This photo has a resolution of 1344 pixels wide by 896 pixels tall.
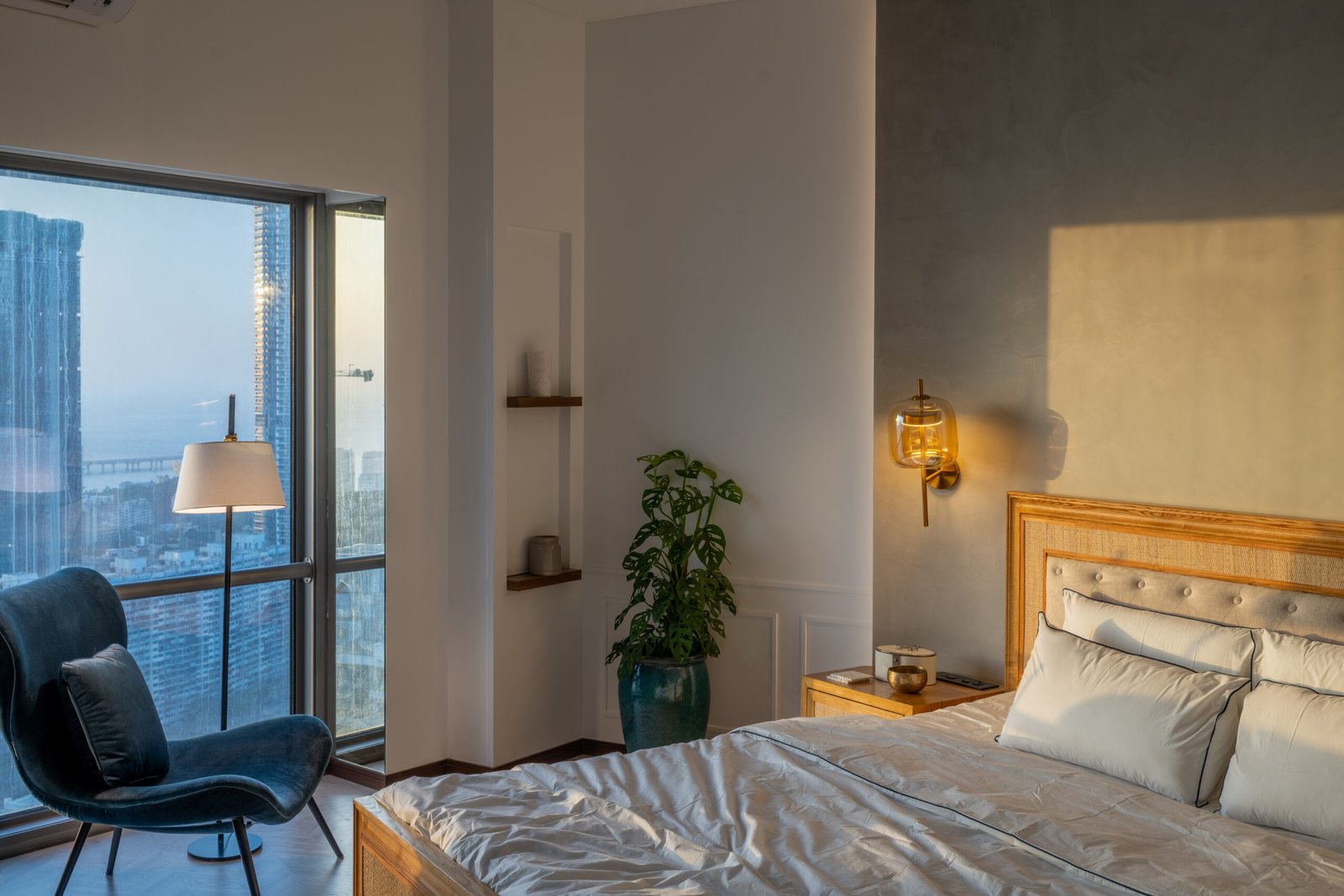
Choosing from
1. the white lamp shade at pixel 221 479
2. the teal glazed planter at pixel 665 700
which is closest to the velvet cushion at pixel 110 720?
the white lamp shade at pixel 221 479

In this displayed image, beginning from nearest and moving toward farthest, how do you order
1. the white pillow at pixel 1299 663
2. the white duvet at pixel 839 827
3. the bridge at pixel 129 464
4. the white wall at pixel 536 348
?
the white duvet at pixel 839 827, the white pillow at pixel 1299 663, the bridge at pixel 129 464, the white wall at pixel 536 348

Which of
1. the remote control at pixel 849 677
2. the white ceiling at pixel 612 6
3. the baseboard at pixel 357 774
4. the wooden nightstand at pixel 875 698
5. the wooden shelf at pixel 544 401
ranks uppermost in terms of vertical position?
the white ceiling at pixel 612 6

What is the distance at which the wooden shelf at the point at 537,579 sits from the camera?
14.8ft

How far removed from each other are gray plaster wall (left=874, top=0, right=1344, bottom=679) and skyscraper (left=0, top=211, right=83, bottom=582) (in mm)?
2836

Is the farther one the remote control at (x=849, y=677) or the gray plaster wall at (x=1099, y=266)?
the remote control at (x=849, y=677)

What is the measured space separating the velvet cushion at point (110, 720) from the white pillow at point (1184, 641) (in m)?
2.75

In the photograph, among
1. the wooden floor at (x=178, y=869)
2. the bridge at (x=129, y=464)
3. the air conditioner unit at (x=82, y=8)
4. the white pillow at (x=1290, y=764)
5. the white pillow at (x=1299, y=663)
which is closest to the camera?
the white pillow at (x=1290, y=764)

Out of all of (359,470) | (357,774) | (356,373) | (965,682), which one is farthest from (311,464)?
(965,682)

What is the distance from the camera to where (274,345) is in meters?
4.38

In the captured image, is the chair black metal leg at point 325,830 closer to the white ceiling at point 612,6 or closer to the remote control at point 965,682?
the remote control at point 965,682

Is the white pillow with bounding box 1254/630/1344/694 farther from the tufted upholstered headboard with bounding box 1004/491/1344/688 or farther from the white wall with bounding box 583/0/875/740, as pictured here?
the white wall with bounding box 583/0/875/740

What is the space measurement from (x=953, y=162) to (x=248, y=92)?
251 cm

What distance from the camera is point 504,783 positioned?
8.90 feet

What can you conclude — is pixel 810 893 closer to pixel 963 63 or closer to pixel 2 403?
pixel 963 63
